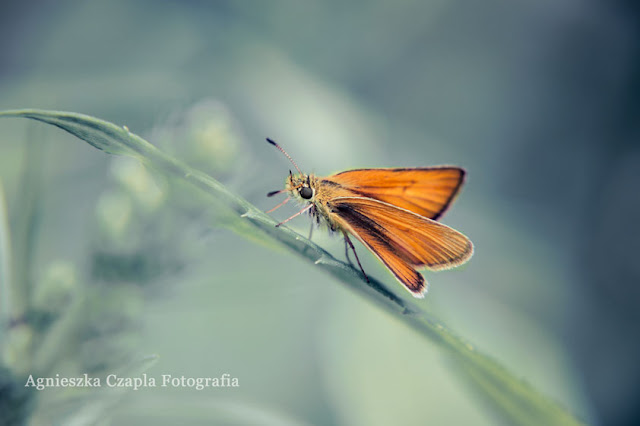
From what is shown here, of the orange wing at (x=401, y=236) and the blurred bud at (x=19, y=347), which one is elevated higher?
the orange wing at (x=401, y=236)

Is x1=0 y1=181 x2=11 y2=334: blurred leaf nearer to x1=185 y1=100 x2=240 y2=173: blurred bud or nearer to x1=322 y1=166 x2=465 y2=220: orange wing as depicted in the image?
x1=185 y1=100 x2=240 y2=173: blurred bud

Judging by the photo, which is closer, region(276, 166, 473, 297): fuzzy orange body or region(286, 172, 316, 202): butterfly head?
region(276, 166, 473, 297): fuzzy orange body

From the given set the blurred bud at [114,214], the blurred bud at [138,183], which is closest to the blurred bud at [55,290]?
the blurred bud at [114,214]

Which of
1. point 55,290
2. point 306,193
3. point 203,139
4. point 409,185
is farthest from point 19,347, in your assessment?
point 409,185

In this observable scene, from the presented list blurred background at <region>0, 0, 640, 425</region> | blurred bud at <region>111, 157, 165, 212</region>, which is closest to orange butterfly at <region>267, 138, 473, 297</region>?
blurred background at <region>0, 0, 640, 425</region>

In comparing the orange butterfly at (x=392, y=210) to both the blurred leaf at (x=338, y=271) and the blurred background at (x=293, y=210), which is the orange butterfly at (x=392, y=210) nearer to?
the blurred background at (x=293, y=210)
